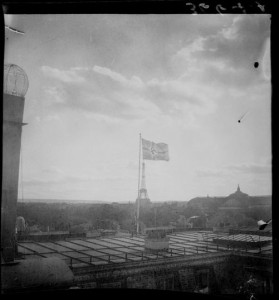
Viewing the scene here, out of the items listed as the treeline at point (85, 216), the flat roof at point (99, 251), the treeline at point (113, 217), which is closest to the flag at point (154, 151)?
the flat roof at point (99, 251)

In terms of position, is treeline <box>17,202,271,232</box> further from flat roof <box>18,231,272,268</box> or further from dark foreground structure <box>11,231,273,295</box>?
dark foreground structure <box>11,231,273,295</box>

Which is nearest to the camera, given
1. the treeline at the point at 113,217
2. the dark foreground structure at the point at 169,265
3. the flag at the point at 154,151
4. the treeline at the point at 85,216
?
the dark foreground structure at the point at 169,265

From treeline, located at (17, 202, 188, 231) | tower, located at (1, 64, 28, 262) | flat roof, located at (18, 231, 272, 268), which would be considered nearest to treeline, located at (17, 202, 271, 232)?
treeline, located at (17, 202, 188, 231)

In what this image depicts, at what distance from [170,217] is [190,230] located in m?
2.51

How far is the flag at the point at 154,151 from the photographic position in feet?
32.8

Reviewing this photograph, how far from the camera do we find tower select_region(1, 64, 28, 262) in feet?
20.4

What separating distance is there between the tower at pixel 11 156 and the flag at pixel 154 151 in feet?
15.7

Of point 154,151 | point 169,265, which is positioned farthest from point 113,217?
point 154,151

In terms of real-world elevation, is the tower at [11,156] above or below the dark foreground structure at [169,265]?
above

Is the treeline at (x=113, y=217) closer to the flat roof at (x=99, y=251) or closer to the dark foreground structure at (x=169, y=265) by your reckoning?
the flat roof at (x=99, y=251)

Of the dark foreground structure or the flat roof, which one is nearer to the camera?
the dark foreground structure

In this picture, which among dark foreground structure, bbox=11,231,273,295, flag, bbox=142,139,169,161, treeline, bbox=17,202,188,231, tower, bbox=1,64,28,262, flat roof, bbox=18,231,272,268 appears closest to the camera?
tower, bbox=1,64,28,262

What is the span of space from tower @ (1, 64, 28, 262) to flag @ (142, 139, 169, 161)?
480 cm

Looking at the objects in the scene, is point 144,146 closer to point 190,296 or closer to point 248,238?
point 248,238
